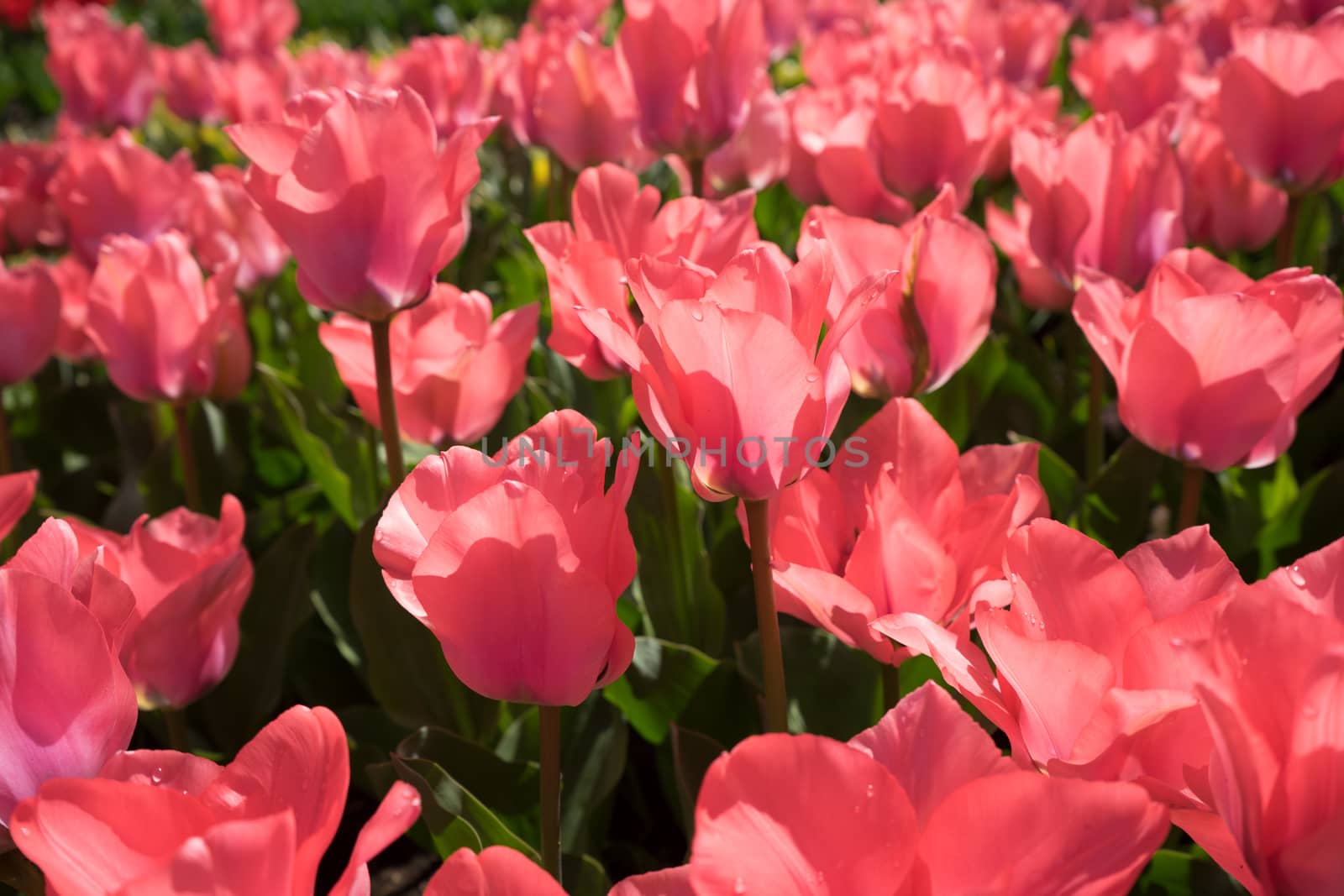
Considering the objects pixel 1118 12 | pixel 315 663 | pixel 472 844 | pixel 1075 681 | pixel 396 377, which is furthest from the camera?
pixel 1118 12

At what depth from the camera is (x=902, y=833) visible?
0.50m

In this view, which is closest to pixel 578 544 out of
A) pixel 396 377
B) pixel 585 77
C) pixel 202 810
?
pixel 202 810

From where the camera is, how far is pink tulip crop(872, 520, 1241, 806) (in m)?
0.59

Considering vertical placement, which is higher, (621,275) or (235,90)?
(621,275)

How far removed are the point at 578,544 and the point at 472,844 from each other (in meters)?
0.27

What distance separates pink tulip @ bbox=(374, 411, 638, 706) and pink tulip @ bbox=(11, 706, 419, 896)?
0.12 meters

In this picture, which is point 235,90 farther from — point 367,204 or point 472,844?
point 472,844

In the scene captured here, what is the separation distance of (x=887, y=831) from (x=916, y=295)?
2.20ft

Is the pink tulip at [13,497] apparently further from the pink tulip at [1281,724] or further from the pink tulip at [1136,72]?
the pink tulip at [1136,72]

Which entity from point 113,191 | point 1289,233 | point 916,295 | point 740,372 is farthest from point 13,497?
point 1289,233

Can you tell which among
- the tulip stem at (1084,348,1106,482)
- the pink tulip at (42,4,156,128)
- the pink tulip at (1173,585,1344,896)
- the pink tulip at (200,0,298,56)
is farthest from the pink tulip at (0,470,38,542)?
the pink tulip at (200,0,298,56)

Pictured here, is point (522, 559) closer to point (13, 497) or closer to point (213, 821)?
point (213, 821)

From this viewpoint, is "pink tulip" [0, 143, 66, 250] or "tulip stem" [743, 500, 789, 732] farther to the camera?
"pink tulip" [0, 143, 66, 250]

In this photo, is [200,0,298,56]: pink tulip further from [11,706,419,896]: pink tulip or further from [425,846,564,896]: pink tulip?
[425,846,564,896]: pink tulip
